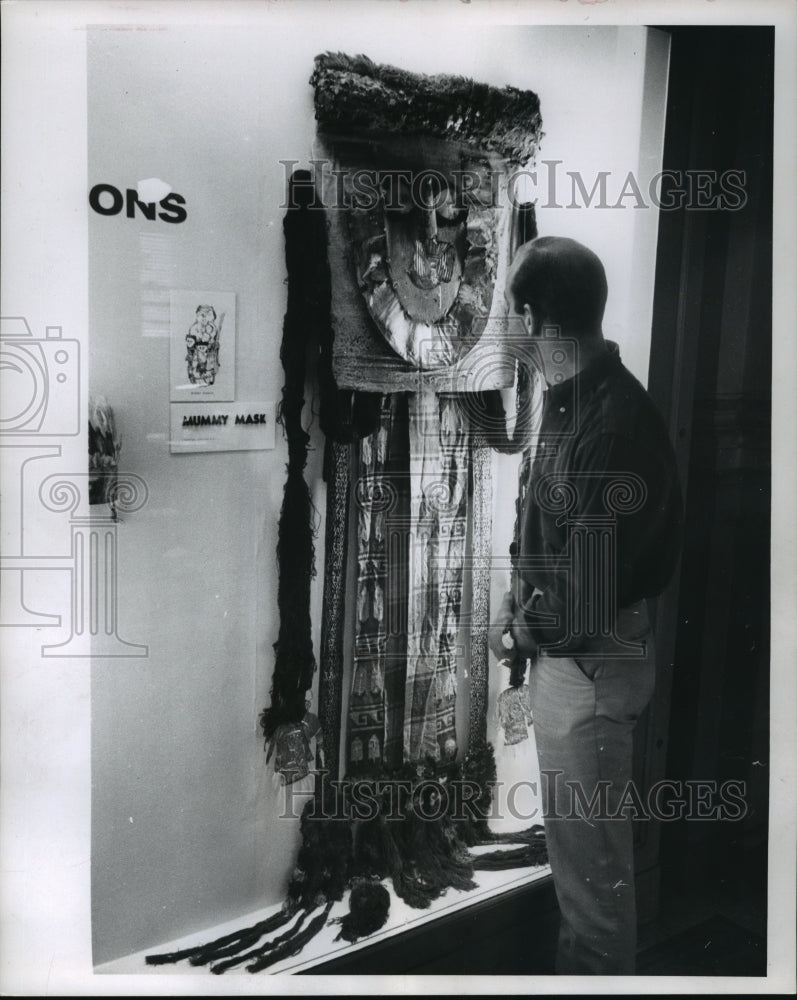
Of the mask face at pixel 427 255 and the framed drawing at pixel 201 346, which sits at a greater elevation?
the mask face at pixel 427 255

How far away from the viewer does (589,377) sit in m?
1.79

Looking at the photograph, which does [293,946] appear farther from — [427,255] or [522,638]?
[427,255]

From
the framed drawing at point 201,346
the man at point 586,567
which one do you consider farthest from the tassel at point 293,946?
the framed drawing at point 201,346

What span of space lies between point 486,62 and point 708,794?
65.4 inches

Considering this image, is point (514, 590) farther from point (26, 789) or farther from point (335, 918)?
point (26, 789)

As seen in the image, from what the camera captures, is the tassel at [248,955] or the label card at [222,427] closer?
the label card at [222,427]

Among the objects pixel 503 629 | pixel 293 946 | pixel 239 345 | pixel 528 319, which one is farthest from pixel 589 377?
pixel 293 946

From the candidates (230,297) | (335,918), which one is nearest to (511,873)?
(335,918)

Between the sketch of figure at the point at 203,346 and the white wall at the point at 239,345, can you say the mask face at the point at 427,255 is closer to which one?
the white wall at the point at 239,345

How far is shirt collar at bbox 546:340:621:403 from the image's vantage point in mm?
1785

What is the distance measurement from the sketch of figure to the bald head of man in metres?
0.63

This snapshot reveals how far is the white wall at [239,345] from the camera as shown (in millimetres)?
1699

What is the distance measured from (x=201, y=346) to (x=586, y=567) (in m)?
0.93

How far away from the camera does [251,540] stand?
5.83 ft
